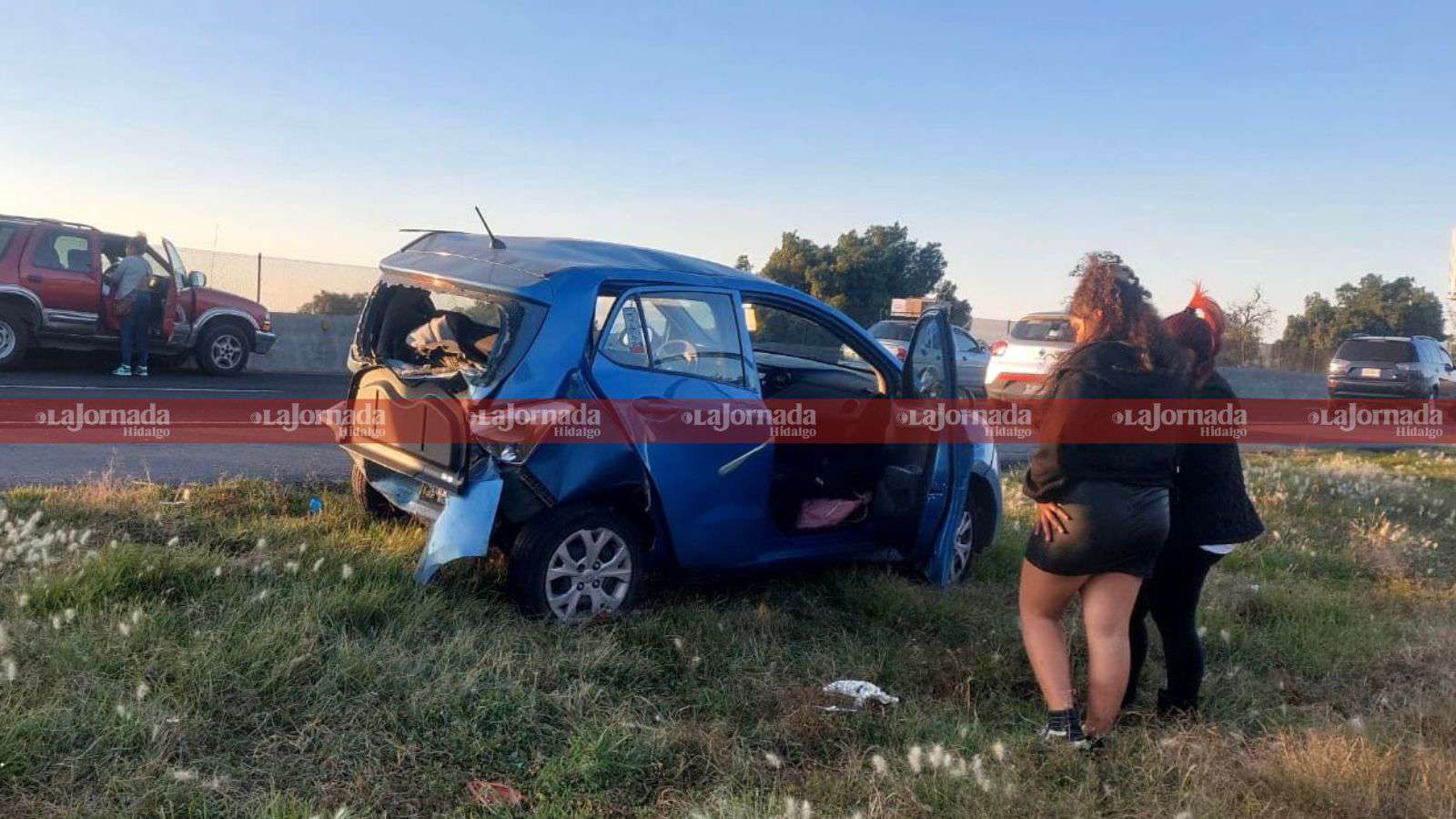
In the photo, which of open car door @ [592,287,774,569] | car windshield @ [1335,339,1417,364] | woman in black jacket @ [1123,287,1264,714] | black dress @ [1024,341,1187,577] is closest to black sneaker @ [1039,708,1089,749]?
woman in black jacket @ [1123,287,1264,714]

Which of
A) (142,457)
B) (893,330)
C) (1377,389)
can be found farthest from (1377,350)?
(142,457)

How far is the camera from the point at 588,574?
177 inches

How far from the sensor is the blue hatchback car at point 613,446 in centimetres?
433

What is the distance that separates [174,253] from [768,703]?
40.1 feet

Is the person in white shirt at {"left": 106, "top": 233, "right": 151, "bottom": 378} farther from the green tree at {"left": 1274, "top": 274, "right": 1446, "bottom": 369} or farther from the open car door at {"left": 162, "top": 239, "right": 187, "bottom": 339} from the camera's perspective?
the green tree at {"left": 1274, "top": 274, "right": 1446, "bottom": 369}

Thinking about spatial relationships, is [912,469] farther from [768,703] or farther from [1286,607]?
[1286,607]

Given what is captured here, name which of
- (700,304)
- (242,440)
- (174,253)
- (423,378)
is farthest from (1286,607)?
(174,253)

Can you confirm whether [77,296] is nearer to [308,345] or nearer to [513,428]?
[308,345]

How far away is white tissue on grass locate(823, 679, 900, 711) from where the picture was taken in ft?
12.7

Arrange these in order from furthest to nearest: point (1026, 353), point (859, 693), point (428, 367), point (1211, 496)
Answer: point (1026, 353), point (428, 367), point (859, 693), point (1211, 496)

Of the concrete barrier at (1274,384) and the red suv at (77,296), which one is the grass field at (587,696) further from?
the concrete barrier at (1274,384)

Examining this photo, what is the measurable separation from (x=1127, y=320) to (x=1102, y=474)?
0.51m

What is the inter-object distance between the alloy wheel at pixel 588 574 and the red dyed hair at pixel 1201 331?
7.79 ft

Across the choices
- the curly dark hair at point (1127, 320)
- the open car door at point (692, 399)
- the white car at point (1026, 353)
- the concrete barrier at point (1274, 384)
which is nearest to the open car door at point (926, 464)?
the open car door at point (692, 399)
